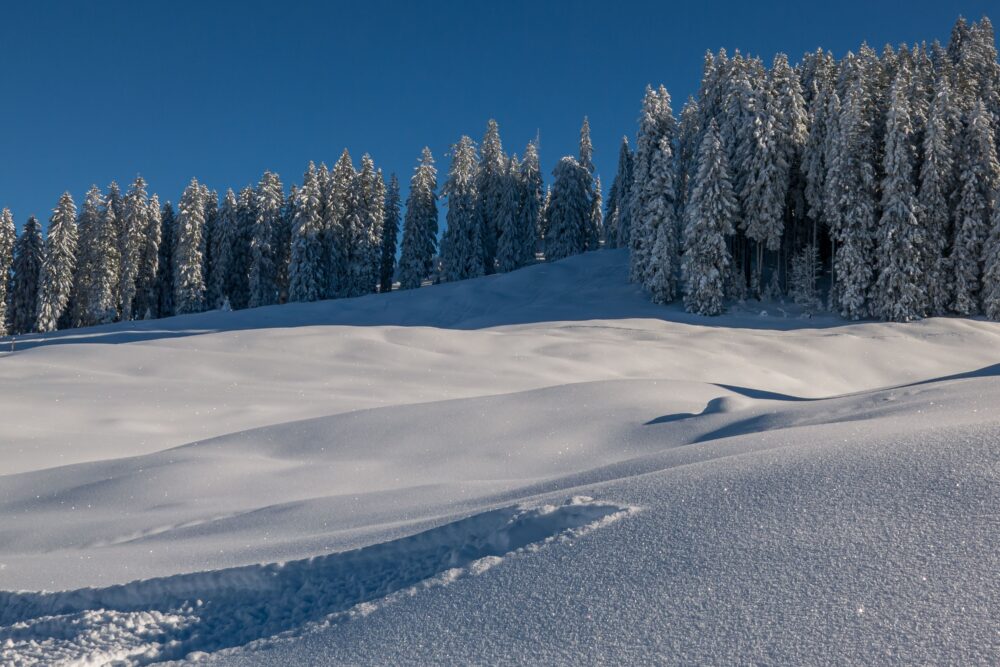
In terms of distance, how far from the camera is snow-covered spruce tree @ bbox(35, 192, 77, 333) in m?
A: 50.5

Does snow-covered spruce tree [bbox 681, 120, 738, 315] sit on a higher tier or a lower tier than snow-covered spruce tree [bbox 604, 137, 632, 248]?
lower

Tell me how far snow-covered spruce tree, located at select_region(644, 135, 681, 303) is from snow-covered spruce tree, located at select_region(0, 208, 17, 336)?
4752cm

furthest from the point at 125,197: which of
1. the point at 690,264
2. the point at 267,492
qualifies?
the point at 267,492

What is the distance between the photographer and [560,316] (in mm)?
33812

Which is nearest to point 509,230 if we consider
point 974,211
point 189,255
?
point 189,255

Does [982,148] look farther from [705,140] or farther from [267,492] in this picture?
[267,492]

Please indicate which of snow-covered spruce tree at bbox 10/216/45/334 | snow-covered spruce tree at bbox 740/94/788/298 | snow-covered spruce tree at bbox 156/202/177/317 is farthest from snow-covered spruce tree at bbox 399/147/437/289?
snow-covered spruce tree at bbox 10/216/45/334

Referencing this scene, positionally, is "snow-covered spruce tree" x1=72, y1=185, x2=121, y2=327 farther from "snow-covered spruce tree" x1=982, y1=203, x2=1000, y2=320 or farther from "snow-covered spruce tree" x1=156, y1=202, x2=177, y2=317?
"snow-covered spruce tree" x1=982, y1=203, x2=1000, y2=320

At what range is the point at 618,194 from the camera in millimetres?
65000

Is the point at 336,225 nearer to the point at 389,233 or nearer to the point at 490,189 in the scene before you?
the point at 389,233

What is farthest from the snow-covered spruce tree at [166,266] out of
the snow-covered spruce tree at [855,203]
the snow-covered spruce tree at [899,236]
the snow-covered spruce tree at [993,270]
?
the snow-covered spruce tree at [993,270]

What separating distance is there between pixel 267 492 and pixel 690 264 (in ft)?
99.7

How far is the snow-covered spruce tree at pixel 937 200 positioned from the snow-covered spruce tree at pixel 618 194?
26982 millimetres

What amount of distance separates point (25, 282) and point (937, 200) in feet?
205
